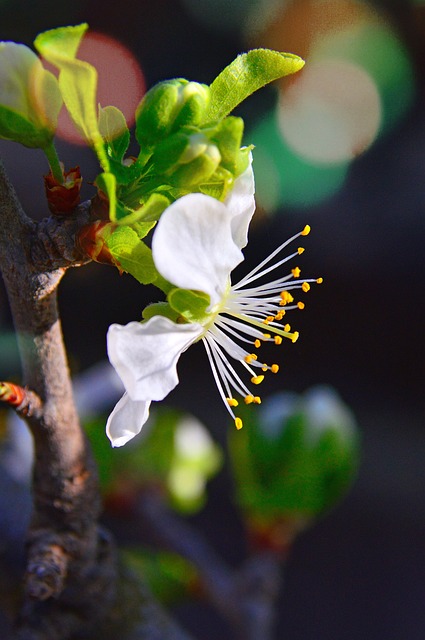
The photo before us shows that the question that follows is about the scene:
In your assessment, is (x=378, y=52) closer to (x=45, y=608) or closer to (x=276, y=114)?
(x=276, y=114)

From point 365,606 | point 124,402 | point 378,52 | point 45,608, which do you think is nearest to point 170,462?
point 45,608

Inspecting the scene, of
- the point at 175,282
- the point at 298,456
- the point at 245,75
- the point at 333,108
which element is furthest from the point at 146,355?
the point at 333,108

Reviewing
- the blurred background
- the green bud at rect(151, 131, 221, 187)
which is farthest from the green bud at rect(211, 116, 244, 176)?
the blurred background

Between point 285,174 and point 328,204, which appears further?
point 328,204

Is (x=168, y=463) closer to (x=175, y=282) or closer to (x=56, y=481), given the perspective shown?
(x=56, y=481)

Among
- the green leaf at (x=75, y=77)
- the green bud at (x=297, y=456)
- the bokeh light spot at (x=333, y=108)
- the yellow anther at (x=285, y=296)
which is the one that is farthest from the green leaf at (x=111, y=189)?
the bokeh light spot at (x=333, y=108)

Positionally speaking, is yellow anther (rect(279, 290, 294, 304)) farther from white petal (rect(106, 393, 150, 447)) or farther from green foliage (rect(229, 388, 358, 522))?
green foliage (rect(229, 388, 358, 522))

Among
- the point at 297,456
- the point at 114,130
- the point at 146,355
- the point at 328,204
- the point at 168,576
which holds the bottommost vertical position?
the point at 168,576
